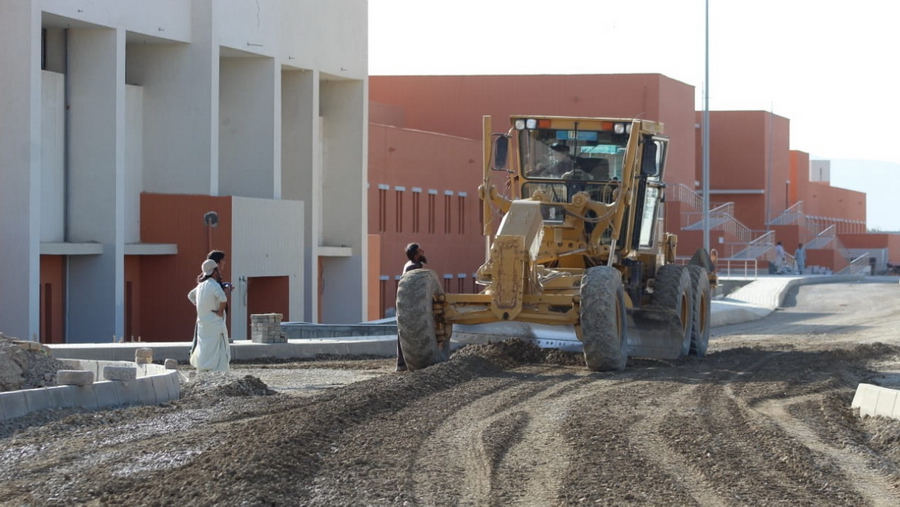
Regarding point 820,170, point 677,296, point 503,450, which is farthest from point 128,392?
point 820,170

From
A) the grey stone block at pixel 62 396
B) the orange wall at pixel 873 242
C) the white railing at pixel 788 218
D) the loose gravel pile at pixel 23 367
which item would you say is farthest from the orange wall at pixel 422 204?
the orange wall at pixel 873 242

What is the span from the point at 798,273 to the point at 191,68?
36.0m

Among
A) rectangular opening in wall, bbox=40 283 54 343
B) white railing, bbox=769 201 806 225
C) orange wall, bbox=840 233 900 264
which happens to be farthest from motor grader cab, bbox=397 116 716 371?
orange wall, bbox=840 233 900 264

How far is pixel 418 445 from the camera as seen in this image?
10.0 meters

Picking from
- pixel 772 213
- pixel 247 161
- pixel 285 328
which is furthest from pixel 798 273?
pixel 285 328

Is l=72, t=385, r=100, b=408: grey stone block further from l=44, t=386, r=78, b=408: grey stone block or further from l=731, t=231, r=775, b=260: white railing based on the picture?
l=731, t=231, r=775, b=260: white railing

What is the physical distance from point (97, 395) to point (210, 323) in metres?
2.88

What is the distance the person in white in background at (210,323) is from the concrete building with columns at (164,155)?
432 inches

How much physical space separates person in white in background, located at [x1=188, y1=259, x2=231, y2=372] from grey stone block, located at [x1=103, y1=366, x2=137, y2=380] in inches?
82.5

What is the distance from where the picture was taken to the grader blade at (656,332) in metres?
17.9

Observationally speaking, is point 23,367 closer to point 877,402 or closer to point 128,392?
point 128,392

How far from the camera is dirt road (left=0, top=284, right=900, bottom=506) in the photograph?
27.2 feet

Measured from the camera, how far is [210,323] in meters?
15.3

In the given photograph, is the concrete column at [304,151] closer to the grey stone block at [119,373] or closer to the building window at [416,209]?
the building window at [416,209]
